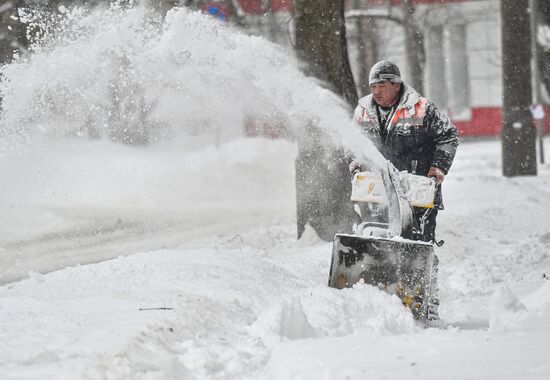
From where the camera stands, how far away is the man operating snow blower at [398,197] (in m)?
5.37

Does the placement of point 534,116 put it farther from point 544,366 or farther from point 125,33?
point 544,366

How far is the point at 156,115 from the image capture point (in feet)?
60.5

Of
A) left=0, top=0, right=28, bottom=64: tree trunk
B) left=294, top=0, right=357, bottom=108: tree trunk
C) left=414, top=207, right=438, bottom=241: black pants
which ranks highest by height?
left=0, top=0, right=28, bottom=64: tree trunk

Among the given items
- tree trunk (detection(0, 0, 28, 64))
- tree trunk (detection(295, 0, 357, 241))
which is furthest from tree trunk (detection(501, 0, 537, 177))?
tree trunk (detection(0, 0, 28, 64))

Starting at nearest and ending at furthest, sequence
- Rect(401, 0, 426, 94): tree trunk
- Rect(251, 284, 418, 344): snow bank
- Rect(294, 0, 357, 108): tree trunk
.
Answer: Rect(251, 284, 418, 344): snow bank, Rect(294, 0, 357, 108): tree trunk, Rect(401, 0, 426, 94): tree trunk

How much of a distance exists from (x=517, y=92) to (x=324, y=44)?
793 centimetres

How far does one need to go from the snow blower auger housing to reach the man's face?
60 cm

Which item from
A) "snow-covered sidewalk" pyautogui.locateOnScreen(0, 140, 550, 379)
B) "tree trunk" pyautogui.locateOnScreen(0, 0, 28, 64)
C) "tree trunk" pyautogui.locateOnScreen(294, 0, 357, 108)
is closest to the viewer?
"snow-covered sidewalk" pyautogui.locateOnScreen(0, 140, 550, 379)

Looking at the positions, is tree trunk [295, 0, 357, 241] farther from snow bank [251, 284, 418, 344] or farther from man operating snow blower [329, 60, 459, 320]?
snow bank [251, 284, 418, 344]

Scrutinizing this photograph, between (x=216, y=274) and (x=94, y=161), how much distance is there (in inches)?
485

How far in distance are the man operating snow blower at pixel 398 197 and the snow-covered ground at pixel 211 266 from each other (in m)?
0.26

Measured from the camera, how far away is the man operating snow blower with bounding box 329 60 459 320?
5367 millimetres

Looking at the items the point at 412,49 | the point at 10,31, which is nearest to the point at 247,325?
the point at 10,31

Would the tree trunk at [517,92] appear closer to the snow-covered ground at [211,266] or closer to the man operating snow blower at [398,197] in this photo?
the snow-covered ground at [211,266]
